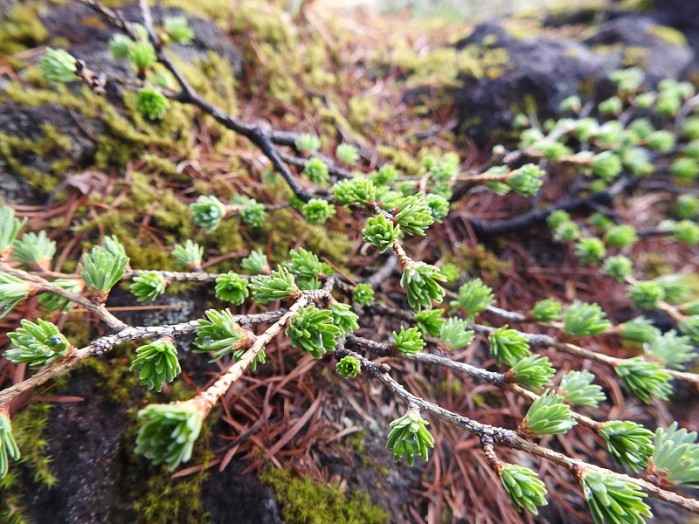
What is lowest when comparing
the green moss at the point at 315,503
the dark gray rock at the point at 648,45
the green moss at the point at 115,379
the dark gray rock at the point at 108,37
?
the green moss at the point at 315,503

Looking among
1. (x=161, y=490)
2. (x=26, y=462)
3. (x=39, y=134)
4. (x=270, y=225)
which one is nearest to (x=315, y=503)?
(x=161, y=490)

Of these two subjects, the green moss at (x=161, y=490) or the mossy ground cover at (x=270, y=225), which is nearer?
the green moss at (x=161, y=490)

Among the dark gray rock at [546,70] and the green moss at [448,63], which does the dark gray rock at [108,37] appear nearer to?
the green moss at [448,63]

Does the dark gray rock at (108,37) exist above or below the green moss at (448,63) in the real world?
below

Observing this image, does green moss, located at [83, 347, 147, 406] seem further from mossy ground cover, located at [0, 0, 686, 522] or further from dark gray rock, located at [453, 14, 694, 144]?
dark gray rock, located at [453, 14, 694, 144]

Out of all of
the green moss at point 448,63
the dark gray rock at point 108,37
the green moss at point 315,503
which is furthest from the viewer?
the green moss at point 448,63

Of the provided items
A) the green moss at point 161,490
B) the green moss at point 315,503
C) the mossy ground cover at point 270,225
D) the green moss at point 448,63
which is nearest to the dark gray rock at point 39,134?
the mossy ground cover at point 270,225

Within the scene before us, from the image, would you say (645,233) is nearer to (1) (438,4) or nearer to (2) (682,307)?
(2) (682,307)

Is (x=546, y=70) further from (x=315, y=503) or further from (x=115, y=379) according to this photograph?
(x=115, y=379)

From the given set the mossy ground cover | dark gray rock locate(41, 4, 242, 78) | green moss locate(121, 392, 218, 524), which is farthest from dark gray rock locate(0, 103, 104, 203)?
green moss locate(121, 392, 218, 524)
